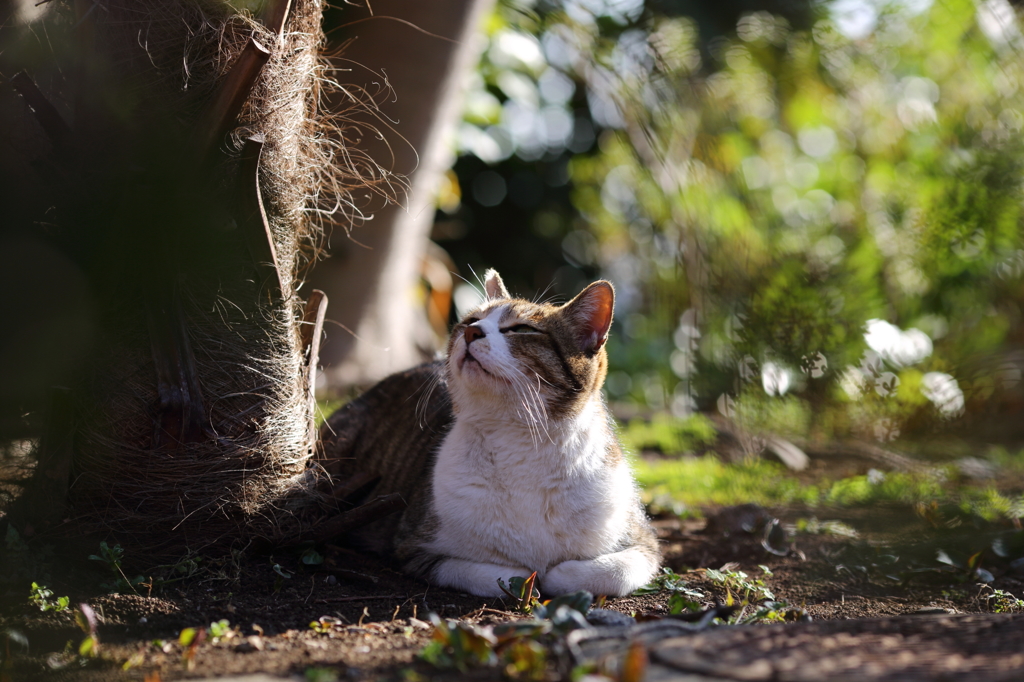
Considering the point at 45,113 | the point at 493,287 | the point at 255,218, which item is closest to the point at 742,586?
the point at 493,287

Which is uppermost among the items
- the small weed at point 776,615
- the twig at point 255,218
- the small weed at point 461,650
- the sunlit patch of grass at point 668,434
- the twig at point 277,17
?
the twig at point 277,17

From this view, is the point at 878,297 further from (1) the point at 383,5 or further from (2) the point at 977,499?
(1) the point at 383,5

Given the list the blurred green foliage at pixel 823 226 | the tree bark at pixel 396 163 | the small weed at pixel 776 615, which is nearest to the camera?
the small weed at pixel 776 615

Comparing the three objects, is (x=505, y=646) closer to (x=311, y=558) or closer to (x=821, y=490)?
(x=311, y=558)

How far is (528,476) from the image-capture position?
7.95ft

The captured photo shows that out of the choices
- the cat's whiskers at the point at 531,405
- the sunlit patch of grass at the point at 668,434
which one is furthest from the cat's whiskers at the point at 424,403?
the sunlit patch of grass at the point at 668,434

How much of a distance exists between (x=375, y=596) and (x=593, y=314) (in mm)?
1262

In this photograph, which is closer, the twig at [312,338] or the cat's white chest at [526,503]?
the cat's white chest at [526,503]

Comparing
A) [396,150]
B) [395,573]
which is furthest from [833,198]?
[395,573]

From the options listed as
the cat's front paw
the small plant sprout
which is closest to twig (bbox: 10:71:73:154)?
the small plant sprout

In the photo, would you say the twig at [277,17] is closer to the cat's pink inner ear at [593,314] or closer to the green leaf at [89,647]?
the cat's pink inner ear at [593,314]

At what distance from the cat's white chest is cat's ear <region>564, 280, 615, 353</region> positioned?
1.16 feet

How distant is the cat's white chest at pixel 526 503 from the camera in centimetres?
239

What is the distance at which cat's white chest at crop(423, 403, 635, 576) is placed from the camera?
239 centimetres
